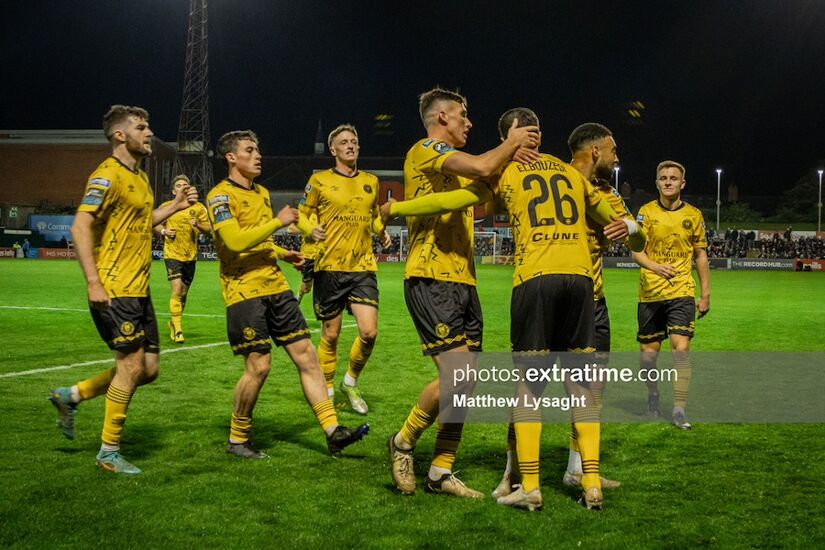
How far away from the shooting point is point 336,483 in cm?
586

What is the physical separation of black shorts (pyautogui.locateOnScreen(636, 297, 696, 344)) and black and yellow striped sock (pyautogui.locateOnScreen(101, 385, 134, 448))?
525cm

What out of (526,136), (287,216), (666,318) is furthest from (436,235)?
(666,318)

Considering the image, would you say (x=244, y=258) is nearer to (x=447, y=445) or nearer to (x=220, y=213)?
(x=220, y=213)

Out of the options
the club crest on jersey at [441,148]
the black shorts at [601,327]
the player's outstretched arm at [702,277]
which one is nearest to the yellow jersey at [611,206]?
the black shorts at [601,327]

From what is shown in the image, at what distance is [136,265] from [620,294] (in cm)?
2276

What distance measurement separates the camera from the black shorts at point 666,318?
8.59 metres

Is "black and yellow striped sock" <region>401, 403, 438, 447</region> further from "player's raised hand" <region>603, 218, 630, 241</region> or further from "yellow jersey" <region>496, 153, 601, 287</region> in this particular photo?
"player's raised hand" <region>603, 218, 630, 241</region>

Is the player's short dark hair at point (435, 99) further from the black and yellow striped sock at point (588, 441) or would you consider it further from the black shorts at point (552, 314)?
the black and yellow striped sock at point (588, 441)

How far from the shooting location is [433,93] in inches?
228

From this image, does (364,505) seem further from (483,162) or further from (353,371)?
(353,371)

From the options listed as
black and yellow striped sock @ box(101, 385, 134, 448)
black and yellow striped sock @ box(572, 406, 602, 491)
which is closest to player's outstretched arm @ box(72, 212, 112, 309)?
black and yellow striped sock @ box(101, 385, 134, 448)

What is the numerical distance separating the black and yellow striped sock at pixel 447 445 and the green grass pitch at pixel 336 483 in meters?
0.26

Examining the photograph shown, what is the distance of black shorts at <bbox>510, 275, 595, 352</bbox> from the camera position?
16.8ft

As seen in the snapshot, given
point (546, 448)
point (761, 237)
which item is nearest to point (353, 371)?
point (546, 448)
